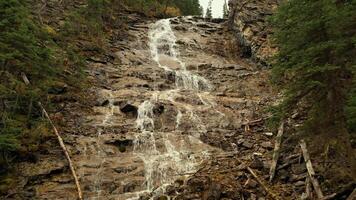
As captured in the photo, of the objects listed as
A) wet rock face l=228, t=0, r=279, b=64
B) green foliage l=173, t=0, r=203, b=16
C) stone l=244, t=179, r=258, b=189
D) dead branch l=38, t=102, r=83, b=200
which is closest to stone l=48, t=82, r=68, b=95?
dead branch l=38, t=102, r=83, b=200

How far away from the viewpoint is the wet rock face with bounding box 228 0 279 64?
2918 centimetres

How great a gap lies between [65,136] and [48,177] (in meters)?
2.82

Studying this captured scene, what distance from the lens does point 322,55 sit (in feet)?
33.2

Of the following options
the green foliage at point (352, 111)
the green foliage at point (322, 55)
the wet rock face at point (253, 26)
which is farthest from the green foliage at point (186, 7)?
the green foliage at point (352, 111)

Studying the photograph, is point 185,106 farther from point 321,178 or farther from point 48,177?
point 321,178

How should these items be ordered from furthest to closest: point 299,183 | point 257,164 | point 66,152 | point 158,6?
point 158,6, point 66,152, point 257,164, point 299,183

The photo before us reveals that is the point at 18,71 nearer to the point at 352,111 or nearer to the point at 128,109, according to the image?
the point at 128,109

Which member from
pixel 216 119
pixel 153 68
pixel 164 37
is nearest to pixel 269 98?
pixel 216 119

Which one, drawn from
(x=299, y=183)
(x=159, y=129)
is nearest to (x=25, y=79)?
(x=159, y=129)

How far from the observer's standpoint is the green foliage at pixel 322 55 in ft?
31.8

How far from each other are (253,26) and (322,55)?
22.1m

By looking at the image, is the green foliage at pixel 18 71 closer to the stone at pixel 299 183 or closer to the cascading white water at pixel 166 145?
the cascading white water at pixel 166 145

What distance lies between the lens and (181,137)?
17016 mm

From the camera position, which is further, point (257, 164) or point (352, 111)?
point (257, 164)
